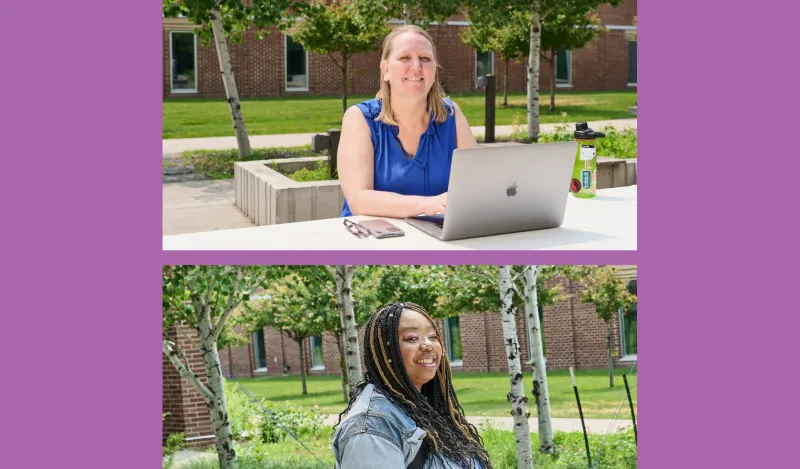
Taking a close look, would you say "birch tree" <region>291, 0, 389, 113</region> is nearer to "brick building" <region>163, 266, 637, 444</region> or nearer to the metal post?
the metal post

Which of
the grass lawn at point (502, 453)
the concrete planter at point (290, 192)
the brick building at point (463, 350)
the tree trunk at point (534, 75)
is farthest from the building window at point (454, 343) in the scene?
the tree trunk at point (534, 75)

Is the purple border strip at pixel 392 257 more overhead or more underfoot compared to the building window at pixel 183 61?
more underfoot

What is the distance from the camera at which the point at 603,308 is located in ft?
10.1

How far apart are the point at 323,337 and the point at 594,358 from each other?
0.85m

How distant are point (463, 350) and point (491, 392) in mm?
168

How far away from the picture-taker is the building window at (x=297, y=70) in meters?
19.8

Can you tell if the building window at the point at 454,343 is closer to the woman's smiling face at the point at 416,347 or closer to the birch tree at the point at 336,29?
the woman's smiling face at the point at 416,347

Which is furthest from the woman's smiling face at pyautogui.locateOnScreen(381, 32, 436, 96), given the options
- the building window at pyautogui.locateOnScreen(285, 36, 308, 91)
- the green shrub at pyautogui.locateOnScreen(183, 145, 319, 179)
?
the building window at pyautogui.locateOnScreen(285, 36, 308, 91)

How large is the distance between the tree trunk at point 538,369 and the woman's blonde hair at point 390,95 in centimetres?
56

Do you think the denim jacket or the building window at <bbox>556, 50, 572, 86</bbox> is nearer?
the denim jacket

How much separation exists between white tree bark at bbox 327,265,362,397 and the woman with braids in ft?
2.05

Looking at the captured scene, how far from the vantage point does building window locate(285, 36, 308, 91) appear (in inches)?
780

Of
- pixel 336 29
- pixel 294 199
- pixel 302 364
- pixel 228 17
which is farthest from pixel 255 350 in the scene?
pixel 336 29

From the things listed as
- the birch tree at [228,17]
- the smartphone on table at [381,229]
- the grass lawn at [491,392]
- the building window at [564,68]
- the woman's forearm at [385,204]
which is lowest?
the grass lawn at [491,392]
